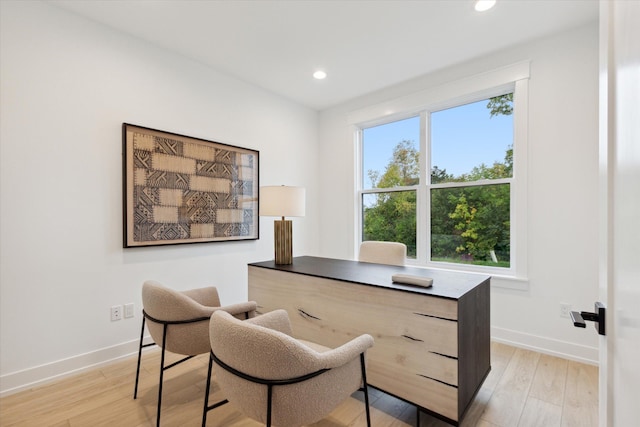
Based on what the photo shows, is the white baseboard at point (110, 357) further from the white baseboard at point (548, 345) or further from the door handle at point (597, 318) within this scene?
the door handle at point (597, 318)

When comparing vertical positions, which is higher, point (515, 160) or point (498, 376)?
point (515, 160)

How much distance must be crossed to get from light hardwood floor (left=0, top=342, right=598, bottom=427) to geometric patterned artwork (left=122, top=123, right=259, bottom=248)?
1.11 metres

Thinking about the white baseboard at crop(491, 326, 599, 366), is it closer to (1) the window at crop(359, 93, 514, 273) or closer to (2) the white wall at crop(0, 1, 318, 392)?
(1) the window at crop(359, 93, 514, 273)

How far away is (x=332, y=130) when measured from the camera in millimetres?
4316

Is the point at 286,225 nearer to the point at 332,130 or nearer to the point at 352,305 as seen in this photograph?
the point at 352,305

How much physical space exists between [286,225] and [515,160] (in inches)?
87.8

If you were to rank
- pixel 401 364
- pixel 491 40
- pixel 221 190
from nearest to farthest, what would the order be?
pixel 401 364 < pixel 491 40 < pixel 221 190

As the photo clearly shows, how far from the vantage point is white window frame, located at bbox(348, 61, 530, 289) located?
2740 millimetres

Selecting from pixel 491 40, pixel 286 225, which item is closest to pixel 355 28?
pixel 491 40

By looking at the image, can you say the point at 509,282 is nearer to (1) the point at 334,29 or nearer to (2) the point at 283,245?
(2) the point at 283,245

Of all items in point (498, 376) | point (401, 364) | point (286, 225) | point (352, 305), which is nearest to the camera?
point (401, 364)

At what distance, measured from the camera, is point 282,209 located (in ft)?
8.02

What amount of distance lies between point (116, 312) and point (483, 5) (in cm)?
381

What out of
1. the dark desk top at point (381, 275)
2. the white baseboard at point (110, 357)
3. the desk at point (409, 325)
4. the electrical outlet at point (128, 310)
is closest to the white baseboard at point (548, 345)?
the white baseboard at point (110, 357)
